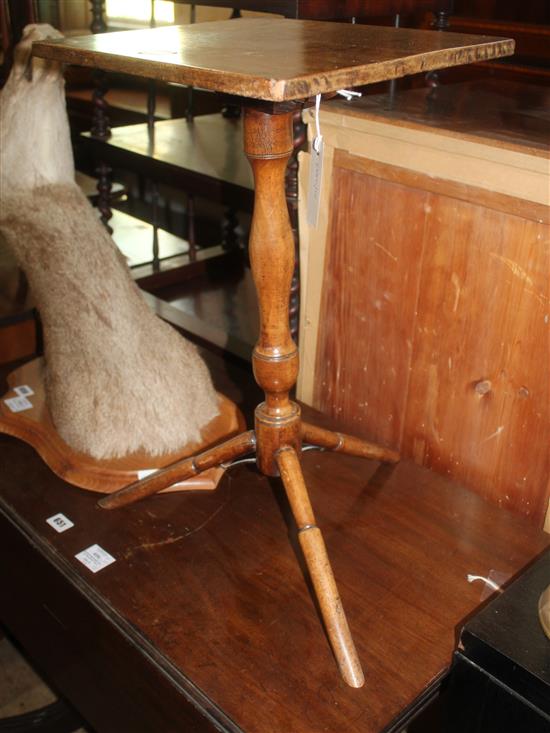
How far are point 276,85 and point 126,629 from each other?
2.17 feet

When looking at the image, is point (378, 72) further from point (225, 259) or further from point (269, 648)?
point (225, 259)

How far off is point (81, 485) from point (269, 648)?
16.4 inches

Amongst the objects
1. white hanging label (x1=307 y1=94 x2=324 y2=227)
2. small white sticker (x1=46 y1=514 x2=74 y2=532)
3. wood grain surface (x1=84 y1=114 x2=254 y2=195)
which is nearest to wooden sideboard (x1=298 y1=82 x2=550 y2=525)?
white hanging label (x1=307 y1=94 x2=324 y2=227)

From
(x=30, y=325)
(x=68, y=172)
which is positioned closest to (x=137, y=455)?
(x=68, y=172)

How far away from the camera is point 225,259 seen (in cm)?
241

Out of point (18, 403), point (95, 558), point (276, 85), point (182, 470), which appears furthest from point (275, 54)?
point (18, 403)

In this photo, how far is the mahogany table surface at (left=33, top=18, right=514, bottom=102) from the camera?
747mm

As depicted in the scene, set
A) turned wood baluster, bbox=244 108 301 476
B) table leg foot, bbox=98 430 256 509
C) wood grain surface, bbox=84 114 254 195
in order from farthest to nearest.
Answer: wood grain surface, bbox=84 114 254 195
table leg foot, bbox=98 430 256 509
turned wood baluster, bbox=244 108 301 476

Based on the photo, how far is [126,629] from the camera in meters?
0.98

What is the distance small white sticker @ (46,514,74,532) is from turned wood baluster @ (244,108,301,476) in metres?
0.30

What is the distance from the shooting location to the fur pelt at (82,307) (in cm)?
→ 116

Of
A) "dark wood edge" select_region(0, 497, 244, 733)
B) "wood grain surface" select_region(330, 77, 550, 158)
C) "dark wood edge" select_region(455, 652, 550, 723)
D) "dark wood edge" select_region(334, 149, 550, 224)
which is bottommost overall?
"dark wood edge" select_region(0, 497, 244, 733)

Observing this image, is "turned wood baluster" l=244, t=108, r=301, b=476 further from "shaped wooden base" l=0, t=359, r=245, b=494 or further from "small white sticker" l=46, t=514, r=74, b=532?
"small white sticker" l=46, t=514, r=74, b=532

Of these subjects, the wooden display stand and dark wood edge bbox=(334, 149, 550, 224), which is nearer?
the wooden display stand
